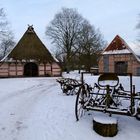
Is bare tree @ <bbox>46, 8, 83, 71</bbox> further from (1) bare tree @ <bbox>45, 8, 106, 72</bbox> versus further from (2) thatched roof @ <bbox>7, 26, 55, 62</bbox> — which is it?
(2) thatched roof @ <bbox>7, 26, 55, 62</bbox>

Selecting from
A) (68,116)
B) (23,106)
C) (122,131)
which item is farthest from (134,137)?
(23,106)

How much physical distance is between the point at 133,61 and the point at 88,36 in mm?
14121

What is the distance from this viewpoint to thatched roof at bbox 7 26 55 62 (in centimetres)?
3753

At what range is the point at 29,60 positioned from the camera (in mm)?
37562

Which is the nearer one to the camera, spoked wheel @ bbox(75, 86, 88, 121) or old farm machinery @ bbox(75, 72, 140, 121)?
old farm machinery @ bbox(75, 72, 140, 121)

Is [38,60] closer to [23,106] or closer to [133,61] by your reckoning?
[133,61]

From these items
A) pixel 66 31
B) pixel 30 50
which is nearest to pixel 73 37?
pixel 66 31

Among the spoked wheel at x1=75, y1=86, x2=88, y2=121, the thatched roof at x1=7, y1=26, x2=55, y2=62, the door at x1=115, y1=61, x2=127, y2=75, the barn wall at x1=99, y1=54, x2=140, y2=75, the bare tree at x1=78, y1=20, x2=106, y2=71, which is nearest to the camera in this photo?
the spoked wheel at x1=75, y1=86, x2=88, y2=121

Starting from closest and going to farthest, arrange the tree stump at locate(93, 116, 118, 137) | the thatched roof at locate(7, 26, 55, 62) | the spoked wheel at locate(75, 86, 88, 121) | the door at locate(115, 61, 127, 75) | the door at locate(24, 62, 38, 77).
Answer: the tree stump at locate(93, 116, 118, 137), the spoked wheel at locate(75, 86, 88, 121), the door at locate(115, 61, 127, 75), the thatched roof at locate(7, 26, 55, 62), the door at locate(24, 62, 38, 77)

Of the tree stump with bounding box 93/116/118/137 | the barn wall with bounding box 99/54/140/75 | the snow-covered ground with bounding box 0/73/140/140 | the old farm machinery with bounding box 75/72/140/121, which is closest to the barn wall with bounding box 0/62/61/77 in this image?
the barn wall with bounding box 99/54/140/75

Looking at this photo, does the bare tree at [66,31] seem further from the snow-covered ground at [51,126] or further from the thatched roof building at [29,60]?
the snow-covered ground at [51,126]

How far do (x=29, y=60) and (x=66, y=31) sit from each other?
1437 cm

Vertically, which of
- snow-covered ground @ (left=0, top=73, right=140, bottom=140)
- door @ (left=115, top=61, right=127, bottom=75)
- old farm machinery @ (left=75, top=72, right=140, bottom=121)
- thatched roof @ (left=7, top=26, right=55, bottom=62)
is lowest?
snow-covered ground @ (left=0, top=73, right=140, bottom=140)

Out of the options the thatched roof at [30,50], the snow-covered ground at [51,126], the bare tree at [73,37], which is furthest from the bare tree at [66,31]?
the snow-covered ground at [51,126]
